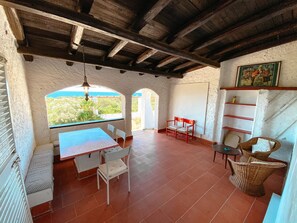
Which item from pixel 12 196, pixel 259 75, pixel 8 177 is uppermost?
pixel 259 75

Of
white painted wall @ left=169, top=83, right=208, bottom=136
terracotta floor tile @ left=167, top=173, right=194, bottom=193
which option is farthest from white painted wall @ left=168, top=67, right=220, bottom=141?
terracotta floor tile @ left=167, top=173, right=194, bottom=193

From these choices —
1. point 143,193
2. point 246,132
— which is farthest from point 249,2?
point 143,193

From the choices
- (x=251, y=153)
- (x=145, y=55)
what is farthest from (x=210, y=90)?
(x=145, y=55)

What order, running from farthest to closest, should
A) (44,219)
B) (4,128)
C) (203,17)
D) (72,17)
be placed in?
(203,17) → (44,219) → (72,17) → (4,128)

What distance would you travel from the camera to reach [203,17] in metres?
1.87

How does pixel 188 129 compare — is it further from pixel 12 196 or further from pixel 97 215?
pixel 12 196

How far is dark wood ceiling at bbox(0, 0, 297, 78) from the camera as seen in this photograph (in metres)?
1.55

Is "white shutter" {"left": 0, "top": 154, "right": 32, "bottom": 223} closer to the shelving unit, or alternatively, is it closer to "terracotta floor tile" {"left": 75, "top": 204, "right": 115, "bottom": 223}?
"terracotta floor tile" {"left": 75, "top": 204, "right": 115, "bottom": 223}

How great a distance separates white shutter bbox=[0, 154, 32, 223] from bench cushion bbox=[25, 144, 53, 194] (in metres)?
0.26

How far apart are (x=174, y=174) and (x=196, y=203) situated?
2.34ft

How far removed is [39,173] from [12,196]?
0.86 meters

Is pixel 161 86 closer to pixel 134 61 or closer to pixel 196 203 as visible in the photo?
pixel 134 61

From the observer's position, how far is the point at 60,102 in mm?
4672

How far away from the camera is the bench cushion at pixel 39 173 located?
65.2 inches
